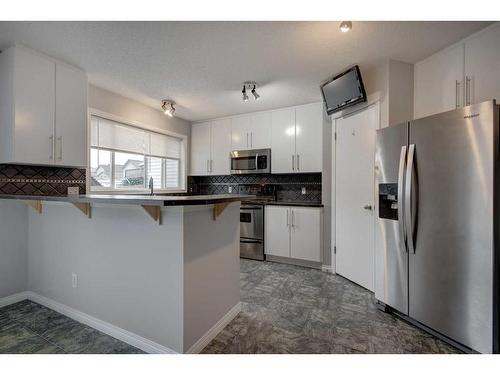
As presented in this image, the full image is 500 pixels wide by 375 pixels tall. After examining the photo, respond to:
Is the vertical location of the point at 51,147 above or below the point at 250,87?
below

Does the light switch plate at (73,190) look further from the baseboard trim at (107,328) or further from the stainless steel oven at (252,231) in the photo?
the stainless steel oven at (252,231)

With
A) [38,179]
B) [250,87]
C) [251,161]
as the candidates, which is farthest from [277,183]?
[38,179]

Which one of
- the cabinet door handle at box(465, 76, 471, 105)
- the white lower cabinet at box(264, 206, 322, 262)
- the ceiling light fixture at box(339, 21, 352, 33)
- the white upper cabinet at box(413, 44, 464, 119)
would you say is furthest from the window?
the cabinet door handle at box(465, 76, 471, 105)

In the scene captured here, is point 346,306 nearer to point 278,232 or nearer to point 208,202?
point 278,232

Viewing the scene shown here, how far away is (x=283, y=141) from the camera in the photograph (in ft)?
12.4

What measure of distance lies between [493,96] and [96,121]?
13.2 ft

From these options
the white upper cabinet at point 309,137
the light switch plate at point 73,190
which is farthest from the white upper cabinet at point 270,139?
the light switch plate at point 73,190

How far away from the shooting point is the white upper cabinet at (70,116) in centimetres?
230

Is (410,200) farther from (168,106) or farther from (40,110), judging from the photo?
(40,110)

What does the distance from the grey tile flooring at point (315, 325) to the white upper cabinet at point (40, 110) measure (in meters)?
2.25

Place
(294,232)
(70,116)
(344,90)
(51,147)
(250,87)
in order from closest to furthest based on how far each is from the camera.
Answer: (51,147) < (70,116) < (344,90) < (250,87) < (294,232)

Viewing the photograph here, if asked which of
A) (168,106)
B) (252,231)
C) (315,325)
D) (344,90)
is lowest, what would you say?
(315,325)

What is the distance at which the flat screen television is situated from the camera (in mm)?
2432

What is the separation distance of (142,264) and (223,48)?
1906 mm
